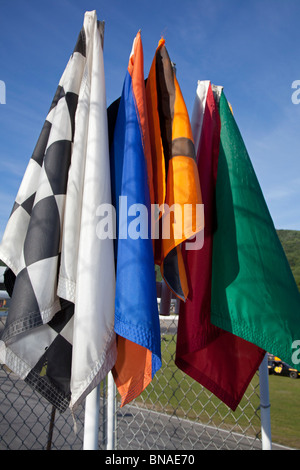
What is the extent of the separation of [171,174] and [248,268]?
0.45 meters

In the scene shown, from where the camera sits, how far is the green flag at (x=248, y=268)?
118 centimetres

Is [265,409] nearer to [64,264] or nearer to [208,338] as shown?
[208,338]

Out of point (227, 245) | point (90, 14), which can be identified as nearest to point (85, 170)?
point (227, 245)

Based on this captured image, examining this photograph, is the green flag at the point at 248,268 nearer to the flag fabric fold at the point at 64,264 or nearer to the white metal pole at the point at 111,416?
the flag fabric fold at the point at 64,264

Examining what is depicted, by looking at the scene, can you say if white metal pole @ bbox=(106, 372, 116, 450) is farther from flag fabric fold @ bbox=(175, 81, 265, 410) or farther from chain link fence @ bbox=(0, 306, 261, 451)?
flag fabric fold @ bbox=(175, 81, 265, 410)

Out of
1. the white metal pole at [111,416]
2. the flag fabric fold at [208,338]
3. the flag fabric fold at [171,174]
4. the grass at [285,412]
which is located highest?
the flag fabric fold at [171,174]

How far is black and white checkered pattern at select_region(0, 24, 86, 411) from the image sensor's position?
3.67 ft

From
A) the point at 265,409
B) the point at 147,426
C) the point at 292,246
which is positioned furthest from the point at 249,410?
the point at 292,246

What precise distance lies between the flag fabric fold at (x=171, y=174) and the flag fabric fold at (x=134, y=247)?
8cm

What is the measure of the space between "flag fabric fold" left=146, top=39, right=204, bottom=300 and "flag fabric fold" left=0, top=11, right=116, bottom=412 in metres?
0.21

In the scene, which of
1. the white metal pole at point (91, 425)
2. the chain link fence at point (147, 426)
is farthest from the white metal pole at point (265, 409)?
the white metal pole at point (91, 425)

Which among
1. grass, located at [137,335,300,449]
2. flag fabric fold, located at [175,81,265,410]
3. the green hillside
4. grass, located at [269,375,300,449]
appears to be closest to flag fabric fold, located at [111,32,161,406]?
flag fabric fold, located at [175,81,265,410]

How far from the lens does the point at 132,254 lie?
1.15 m
